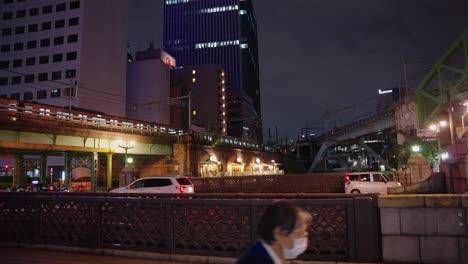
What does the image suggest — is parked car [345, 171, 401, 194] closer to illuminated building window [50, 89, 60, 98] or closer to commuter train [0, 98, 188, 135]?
commuter train [0, 98, 188, 135]

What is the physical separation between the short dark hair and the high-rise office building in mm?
70903

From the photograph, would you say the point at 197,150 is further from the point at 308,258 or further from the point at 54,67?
the point at 308,258

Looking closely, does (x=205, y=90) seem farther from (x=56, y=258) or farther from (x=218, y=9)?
(x=56, y=258)

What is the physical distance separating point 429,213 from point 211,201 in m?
4.36

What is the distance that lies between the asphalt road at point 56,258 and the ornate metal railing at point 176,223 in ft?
0.97

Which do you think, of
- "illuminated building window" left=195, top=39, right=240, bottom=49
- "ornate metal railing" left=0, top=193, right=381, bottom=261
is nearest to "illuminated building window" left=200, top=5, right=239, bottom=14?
"illuminated building window" left=195, top=39, right=240, bottom=49

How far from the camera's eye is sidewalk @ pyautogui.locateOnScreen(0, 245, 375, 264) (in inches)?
320

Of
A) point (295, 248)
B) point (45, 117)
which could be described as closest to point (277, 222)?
point (295, 248)

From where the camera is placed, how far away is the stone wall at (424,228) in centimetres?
691

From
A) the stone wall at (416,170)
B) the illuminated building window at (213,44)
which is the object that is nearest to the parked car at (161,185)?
the stone wall at (416,170)

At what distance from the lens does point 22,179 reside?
5803 centimetres

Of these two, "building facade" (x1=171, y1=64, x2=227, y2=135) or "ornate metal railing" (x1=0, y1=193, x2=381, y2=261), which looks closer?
"ornate metal railing" (x1=0, y1=193, x2=381, y2=261)

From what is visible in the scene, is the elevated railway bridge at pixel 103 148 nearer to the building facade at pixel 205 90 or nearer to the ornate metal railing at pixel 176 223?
the ornate metal railing at pixel 176 223

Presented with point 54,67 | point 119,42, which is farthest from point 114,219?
point 119,42
